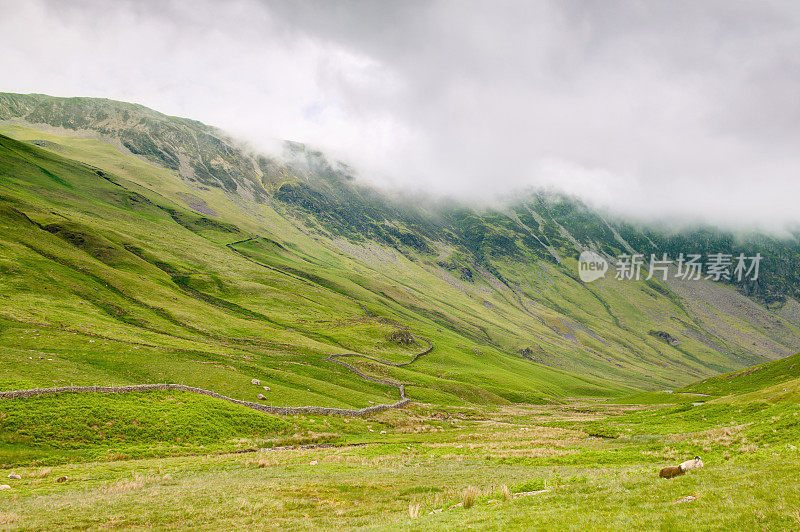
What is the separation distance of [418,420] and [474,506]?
56.9m

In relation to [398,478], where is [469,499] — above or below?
above

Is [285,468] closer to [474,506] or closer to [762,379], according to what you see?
[474,506]

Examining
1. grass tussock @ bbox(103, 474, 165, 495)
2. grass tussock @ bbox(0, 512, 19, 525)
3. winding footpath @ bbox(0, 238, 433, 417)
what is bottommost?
winding footpath @ bbox(0, 238, 433, 417)

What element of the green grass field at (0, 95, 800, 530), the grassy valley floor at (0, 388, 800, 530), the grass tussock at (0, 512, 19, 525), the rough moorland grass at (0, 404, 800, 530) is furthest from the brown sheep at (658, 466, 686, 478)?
the grass tussock at (0, 512, 19, 525)

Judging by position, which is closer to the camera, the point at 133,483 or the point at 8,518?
the point at 8,518

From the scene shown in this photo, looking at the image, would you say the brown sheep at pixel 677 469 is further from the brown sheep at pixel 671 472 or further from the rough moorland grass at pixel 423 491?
the rough moorland grass at pixel 423 491

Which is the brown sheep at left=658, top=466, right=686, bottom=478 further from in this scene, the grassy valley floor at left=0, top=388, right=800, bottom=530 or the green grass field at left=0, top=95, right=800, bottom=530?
the green grass field at left=0, top=95, right=800, bottom=530

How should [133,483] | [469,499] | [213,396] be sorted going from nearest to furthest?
[469,499]
[133,483]
[213,396]

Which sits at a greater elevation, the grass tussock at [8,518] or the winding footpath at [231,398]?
the grass tussock at [8,518]

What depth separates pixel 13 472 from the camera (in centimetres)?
3403

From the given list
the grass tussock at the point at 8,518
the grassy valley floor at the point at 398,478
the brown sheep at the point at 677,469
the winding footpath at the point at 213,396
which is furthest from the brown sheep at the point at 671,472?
the winding footpath at the point at 213,396

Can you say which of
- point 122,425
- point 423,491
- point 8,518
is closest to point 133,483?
point 8,518

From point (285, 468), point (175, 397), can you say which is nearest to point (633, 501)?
point (285, 468)

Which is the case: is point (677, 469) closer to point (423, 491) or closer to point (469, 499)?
point (469, 499)
